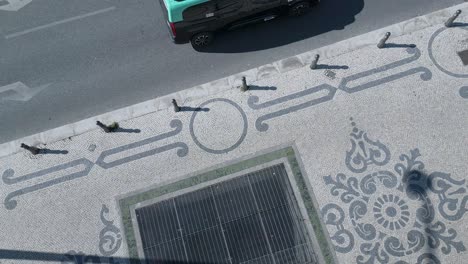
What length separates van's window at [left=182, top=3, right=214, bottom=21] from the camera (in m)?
11.5

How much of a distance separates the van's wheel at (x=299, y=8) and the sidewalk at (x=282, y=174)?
5.64ft

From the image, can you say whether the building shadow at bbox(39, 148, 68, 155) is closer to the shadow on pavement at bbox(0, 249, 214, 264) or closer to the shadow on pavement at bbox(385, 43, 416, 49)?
the shadow on pavement at bbox(0, 249, 214, 264)

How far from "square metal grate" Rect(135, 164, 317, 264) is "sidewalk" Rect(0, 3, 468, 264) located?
0.04 metres

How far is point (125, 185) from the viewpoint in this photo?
1142 centimetres

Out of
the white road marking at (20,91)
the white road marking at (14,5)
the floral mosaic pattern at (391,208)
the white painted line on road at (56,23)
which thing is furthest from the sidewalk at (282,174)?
the white road marking at (14,5)

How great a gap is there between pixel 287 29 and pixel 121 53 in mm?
5847

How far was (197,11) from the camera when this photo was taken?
11.6 m

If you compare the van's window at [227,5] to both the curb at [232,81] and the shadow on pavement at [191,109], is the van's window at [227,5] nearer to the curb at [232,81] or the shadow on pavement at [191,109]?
the curb at [232,81]

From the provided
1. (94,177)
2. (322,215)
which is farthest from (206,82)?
(322,215)

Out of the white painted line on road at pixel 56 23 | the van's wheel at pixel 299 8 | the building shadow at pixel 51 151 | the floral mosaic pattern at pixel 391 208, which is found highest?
the white painted line on road at pixel 56 23

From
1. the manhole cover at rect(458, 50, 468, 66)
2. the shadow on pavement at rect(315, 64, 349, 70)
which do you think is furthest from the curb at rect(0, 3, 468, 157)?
the manhole cover at rect(458, 50, 468, 66)

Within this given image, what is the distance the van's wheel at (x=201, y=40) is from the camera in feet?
40.6

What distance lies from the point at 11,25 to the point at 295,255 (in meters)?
12.6

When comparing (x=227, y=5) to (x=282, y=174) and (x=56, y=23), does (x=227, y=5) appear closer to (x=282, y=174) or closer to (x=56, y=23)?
(x=282, y=174)
